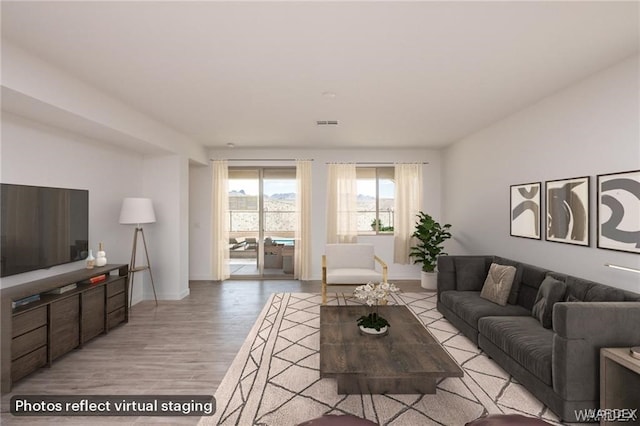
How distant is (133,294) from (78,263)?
53.1 inches

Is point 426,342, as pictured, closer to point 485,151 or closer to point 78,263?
point 485,151

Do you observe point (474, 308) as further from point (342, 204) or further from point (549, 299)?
point (342, 204)

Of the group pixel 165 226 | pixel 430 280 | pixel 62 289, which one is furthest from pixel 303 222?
pixel 62 289

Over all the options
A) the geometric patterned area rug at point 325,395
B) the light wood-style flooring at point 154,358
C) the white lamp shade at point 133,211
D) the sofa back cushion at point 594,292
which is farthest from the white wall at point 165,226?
the sofa back cushion at point 594,292

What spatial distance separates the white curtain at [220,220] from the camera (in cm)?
638

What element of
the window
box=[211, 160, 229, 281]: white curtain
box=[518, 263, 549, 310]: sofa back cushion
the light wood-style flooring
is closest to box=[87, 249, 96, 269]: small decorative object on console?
the light wood-style flooring

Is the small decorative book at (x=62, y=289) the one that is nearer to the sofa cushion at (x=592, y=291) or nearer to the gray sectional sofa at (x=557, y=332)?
the gray sectional sofa at (x=557, y=332)

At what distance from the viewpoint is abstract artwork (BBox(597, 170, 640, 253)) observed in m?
2.55

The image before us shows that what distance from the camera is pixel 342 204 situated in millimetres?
6531

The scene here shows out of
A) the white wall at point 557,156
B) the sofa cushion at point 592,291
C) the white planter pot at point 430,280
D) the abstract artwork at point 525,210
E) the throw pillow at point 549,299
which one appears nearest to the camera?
the sofa cushion at point 592,291

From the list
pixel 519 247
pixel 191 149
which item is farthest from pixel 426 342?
pixel 191 149

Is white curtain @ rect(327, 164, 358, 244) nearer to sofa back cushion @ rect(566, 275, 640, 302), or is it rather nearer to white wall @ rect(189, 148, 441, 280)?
white wall @ rect(189, 148, 441, 280)

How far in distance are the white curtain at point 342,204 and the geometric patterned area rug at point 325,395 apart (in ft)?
10.5

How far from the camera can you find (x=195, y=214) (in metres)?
6.56
